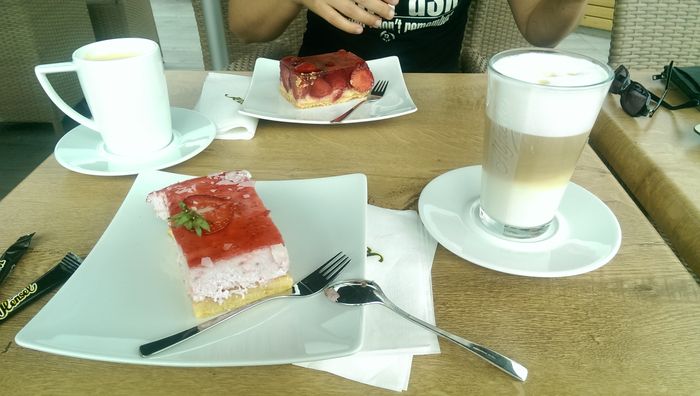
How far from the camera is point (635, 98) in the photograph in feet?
2.84

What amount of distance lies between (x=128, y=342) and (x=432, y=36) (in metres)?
1.16

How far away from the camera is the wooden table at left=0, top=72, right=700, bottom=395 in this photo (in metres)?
0.43

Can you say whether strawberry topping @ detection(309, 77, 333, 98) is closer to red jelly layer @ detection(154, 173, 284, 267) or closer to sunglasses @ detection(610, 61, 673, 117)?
red jelly layer @ detection(154, 173, 284, 267)

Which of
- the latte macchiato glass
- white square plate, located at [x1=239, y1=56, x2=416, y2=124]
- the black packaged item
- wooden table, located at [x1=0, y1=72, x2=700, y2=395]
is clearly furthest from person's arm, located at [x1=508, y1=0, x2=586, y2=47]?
the black packaged item

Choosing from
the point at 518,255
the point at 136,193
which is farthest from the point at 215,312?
the point at 518,255

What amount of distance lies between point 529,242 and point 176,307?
1.30 feet

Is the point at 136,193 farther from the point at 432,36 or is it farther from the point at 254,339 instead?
the point at 432,36

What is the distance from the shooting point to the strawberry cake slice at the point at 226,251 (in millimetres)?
490

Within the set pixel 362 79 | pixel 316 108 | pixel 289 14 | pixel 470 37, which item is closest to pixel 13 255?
pixel 316 108

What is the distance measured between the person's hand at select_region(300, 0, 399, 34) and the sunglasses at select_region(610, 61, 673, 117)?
0.43 m

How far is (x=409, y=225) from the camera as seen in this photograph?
63 centimetres

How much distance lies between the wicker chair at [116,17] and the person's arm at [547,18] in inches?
86.7

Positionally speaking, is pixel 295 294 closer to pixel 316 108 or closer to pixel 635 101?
pixel 316 108

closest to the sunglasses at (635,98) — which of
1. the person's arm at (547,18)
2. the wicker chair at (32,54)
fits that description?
the person's arm at (547,18)
